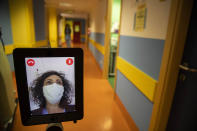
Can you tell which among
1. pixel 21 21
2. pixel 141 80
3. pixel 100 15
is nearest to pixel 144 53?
pixel 141 80

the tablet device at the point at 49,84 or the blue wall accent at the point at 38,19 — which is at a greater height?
the blue wall accent at the point at 38,19

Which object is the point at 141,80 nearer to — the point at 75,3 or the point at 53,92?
the point at 53,92

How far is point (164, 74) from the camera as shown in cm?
118

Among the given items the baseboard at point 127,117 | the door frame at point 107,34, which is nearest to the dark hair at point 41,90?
the baseboard at point 127,117

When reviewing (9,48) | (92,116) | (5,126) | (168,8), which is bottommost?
(92,116)

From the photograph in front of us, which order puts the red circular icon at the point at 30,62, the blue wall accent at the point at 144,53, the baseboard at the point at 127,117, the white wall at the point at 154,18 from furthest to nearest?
1. the baseboard at the point at 127,117
2. the blue wall accent at the point at 144,53
3. the white wall at the point at 154,18
4. the red circular icon at the point at 30,62

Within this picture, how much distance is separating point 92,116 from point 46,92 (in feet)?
5.51

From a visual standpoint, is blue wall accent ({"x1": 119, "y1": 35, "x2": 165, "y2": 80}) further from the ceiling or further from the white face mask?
the ceiling

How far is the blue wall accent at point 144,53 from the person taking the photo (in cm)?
131

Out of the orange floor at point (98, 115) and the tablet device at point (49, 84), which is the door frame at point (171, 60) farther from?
the tablet device at point (49, 84)

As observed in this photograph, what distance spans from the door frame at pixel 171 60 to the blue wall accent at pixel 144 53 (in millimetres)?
111

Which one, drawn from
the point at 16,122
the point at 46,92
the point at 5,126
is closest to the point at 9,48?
the point at 16,122

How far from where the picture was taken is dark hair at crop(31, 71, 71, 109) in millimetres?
620

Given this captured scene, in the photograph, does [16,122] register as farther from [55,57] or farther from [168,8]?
[168,8]
